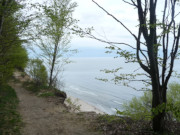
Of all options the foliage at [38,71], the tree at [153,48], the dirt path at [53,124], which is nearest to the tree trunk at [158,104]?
the tree at [153,48]

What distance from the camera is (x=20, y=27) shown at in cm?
549

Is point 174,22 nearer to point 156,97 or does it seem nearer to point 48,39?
point 156,97

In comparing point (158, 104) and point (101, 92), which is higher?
point (158, 104)

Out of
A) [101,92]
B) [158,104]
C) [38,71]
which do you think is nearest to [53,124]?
[158,104]

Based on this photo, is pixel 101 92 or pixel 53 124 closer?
pixel 53 124

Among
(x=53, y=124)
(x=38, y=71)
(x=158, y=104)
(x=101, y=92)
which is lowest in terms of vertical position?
(x=101, y=92)

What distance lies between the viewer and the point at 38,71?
1317 centimetres

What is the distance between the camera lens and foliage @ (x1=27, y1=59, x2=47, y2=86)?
43.0ft

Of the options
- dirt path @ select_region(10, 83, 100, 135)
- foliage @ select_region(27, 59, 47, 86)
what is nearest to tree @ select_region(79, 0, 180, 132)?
dirt path @ select_region(10, 83, 100, 135)

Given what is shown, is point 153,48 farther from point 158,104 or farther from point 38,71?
point 38,71

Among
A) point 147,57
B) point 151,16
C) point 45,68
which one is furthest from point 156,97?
point 45,68

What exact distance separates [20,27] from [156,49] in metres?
4.78

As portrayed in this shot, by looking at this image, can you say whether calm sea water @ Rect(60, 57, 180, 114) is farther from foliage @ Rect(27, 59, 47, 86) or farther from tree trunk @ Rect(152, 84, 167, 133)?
tree trunk @ Rect(152, 84, 167, 133)

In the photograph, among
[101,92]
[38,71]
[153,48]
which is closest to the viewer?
[153,48]
